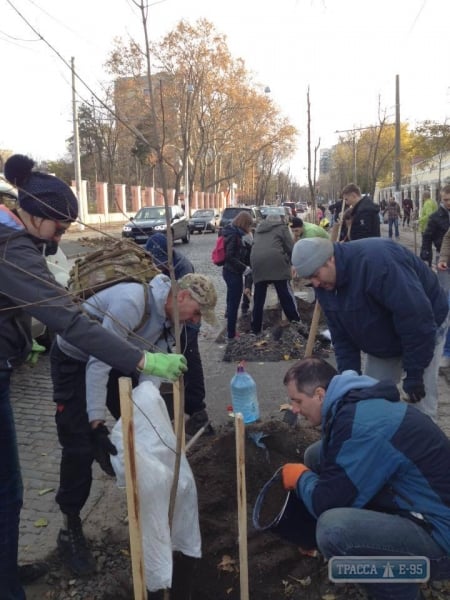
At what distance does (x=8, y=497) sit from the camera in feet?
7.37

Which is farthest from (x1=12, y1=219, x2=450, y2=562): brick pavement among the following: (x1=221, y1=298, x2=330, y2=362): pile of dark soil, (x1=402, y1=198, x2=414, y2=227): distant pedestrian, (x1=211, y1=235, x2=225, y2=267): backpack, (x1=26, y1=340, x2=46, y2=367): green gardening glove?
(x1=402, y1=198, x2=414, y2=227): distant pedestrian

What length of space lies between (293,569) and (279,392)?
2652mm

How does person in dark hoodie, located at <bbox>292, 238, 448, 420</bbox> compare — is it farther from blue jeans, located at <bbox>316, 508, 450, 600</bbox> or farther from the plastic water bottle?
the plastic water bottle

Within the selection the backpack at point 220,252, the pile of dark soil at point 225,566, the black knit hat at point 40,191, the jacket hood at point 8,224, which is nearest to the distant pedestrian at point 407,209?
the backpack at point 220,252

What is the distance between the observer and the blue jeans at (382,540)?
200 centimetres

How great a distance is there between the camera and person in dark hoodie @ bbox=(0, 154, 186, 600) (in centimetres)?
200

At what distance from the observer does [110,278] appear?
2785 mm

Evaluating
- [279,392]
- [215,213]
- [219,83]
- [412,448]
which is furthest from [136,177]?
[412,448]

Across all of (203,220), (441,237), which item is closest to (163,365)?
(441,237)

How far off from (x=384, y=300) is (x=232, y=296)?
4495mm

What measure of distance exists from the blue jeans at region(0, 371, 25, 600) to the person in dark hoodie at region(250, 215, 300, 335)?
4.93m

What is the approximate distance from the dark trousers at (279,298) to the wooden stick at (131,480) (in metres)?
5.24

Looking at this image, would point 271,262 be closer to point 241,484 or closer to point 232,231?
point 232,231

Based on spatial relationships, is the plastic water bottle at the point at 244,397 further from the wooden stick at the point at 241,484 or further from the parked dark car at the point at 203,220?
the parked dark car at the point at 203,220
